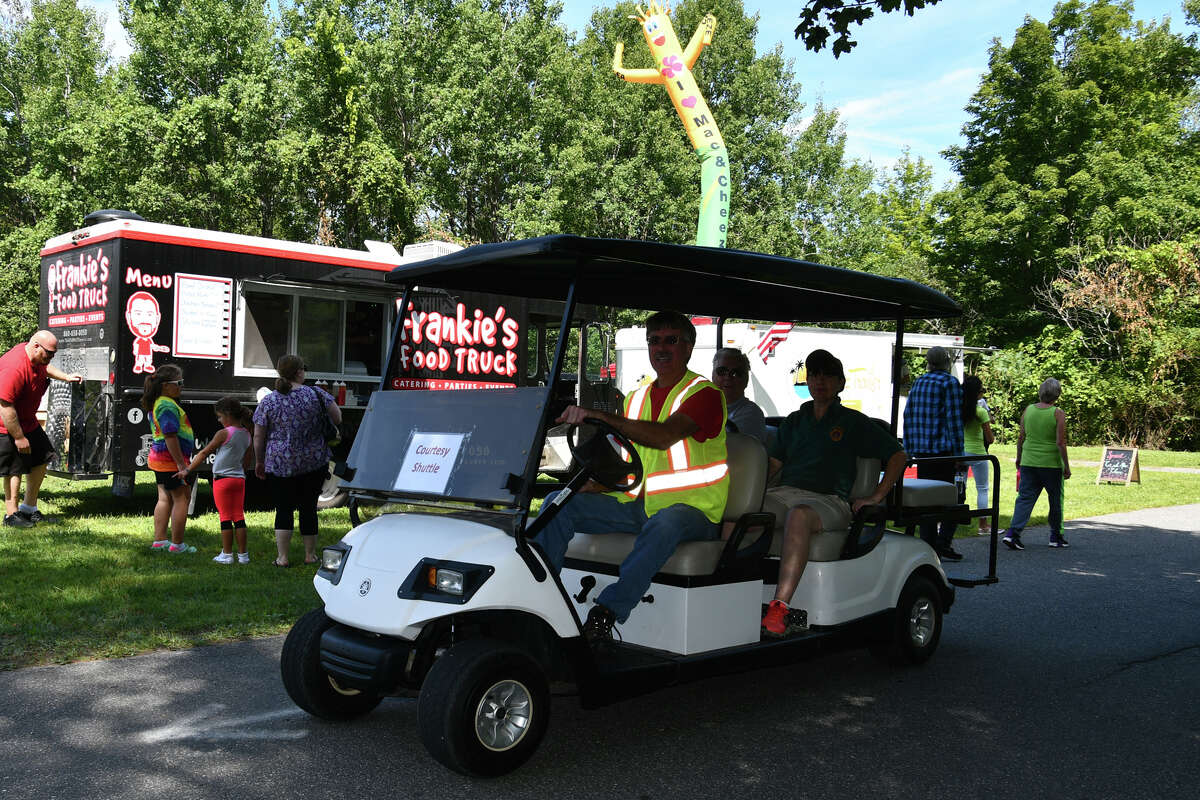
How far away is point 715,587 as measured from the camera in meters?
4.42

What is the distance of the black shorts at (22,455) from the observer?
29.8 ft

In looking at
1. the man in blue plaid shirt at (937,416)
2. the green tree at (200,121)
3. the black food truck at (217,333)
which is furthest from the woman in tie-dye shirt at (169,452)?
the green tree at (200,121)

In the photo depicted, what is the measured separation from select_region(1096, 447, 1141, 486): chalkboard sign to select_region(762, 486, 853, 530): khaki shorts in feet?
47.0

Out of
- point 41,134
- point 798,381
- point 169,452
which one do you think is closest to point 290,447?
point 169,452

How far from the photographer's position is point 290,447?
7.54 m

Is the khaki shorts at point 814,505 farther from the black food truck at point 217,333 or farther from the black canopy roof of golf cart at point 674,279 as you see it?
the black food truck at point 217,333

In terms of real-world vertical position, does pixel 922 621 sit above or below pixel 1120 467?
below

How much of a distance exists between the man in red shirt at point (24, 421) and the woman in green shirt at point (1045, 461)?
9.44m

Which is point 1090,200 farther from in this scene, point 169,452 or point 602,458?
point 602,458

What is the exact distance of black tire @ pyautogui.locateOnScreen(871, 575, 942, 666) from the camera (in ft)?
17.8

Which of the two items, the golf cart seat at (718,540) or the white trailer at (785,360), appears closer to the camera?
the golf cart seat at (718,540)

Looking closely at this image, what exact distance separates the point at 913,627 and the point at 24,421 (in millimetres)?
7916

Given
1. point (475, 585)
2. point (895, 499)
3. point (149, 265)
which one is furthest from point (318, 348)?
point (475, 585)

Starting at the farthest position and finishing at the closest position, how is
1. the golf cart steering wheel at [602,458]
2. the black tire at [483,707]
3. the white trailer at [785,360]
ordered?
the white trailer at [785,360] → the golf cart steering wheel at [602,458] → the black tire at [483,707]
